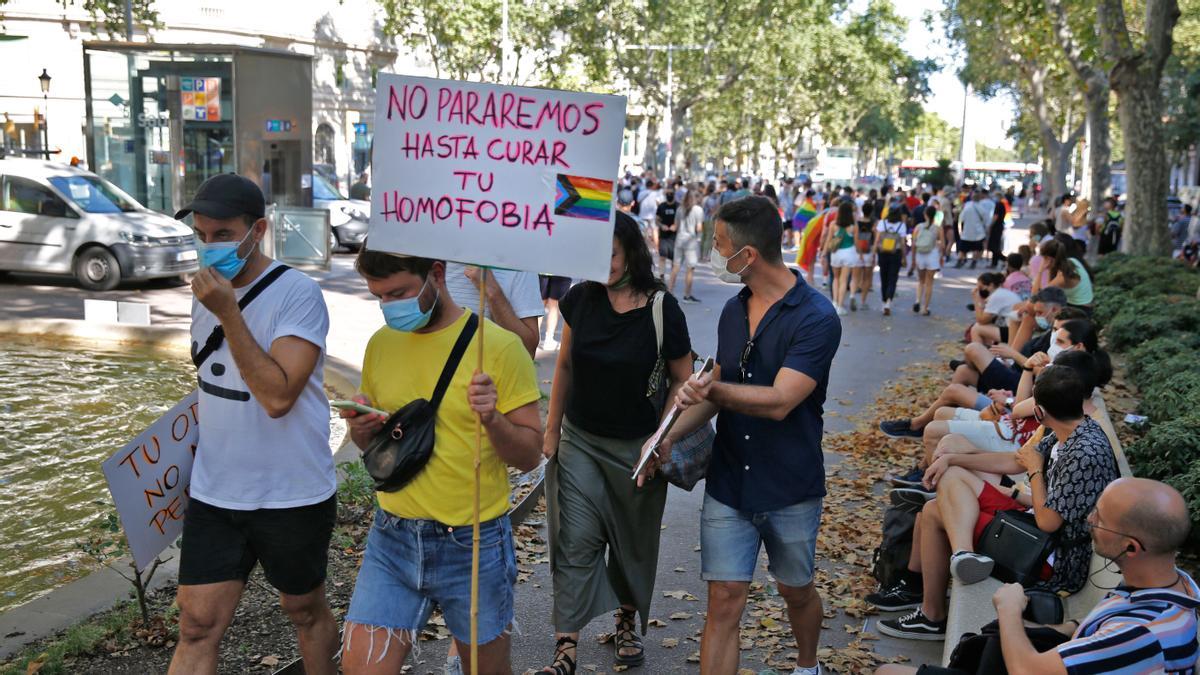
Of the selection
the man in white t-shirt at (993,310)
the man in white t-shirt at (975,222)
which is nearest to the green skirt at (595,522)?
the man in white t-shirt at (993,310)

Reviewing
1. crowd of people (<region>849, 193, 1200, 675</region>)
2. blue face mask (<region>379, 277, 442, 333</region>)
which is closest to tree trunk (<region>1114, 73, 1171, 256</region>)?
crowd of people (<region>849, 193, 1200, 675</region>)

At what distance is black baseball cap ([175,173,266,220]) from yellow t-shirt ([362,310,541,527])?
27.4 inches

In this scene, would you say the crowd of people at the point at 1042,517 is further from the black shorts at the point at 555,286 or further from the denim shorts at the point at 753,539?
the black shorts at the point at 555,286

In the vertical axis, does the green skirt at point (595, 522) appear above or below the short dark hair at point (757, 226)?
below

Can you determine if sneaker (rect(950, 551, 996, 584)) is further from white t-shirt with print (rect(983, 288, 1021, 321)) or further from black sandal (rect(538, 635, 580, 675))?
white t-shirt with print (rect(983, 288, 1021, 321))

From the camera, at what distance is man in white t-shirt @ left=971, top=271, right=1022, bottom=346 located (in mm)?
10672

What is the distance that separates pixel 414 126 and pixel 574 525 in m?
1.97

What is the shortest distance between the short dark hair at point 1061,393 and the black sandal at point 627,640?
2021 mm

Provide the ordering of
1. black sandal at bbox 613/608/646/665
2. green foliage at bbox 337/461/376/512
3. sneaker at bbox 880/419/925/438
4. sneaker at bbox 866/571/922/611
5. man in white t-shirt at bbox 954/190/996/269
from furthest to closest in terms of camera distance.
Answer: man in white t-shirt at bbox 954/190/996/269 → sneaker at bbox 880/419/925/438 → green foliage at bbox 337/461/376/512 → sneaker at bbox 866/571/922/611 → black sandal at bbox 613/608/646/665

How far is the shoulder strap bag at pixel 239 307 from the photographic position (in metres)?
3.86

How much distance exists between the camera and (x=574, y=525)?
4980 millimetres

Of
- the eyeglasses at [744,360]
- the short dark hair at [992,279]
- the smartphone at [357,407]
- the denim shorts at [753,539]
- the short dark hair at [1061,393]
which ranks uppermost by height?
the eyeglasses at [744,360]

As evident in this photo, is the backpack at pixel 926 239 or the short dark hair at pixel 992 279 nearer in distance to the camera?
the short dark hair at pixel 992 279

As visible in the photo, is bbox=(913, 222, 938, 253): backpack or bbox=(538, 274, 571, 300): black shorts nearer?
bbox=(538, 274, 571, 300): black shorts
